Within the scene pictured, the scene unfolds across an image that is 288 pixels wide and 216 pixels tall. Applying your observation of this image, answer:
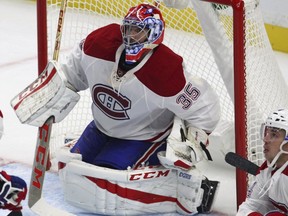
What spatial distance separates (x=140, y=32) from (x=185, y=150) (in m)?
0.45

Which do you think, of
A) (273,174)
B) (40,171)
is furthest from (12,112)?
(273,174)

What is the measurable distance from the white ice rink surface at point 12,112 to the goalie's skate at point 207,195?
0.05m

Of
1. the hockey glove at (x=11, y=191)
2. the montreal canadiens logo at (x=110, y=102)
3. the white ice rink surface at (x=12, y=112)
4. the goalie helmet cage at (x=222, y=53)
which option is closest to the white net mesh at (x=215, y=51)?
the goalie helmet cage at (x=222, y=53)

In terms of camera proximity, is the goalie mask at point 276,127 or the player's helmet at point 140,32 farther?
the player's helmet at point 140,32

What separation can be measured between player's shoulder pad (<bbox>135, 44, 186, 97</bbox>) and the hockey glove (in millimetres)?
755

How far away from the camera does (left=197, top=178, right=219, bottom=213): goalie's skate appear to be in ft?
12.0

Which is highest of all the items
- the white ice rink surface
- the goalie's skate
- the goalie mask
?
the goalie mask

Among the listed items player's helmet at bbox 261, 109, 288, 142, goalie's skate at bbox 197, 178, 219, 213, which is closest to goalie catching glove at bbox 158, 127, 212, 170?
goalie's skate at bbox 197, 178, 219, 213

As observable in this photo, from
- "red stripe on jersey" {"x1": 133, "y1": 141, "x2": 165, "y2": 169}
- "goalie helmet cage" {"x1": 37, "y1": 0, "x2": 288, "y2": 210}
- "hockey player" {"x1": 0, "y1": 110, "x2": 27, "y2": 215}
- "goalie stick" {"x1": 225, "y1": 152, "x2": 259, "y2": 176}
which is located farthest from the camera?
"red stripe on jersey" {"x1": 133, "y1": 141, "x2": 165, "y2": 169}

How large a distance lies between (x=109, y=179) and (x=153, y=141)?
25 centimetres

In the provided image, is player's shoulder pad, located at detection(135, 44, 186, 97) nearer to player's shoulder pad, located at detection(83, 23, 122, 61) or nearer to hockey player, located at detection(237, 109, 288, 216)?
player's shoulder pad, located at detection(83, 23, 122, 61)

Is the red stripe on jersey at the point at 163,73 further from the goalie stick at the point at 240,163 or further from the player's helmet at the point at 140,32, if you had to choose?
Result: the goalie stick at the point at 240,163

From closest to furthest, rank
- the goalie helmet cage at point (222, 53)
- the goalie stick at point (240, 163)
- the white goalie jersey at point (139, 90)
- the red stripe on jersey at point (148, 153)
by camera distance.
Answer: the goalie stick at point (240, 163) → the goalie helmet cage at point (222, 53) → the white goalie jersey at point (139, 90) → the red stripe on jersey at point (148, 153)

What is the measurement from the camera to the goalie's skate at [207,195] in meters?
3.65
